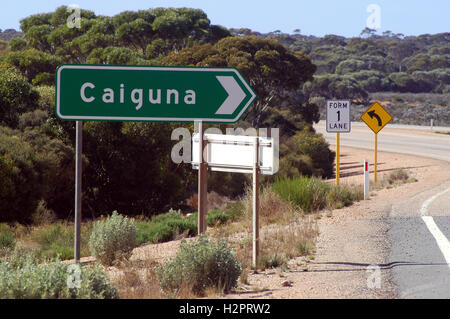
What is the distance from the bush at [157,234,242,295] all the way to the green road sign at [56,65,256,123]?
4.91 feet

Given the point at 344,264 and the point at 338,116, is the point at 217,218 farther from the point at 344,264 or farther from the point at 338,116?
the point at 344,264

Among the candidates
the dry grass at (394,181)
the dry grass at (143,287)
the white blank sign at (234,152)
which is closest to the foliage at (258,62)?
the dry grass at (394,181)

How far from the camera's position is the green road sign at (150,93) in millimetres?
6941

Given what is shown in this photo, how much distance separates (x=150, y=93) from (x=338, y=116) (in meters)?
12.2

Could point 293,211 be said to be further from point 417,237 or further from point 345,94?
point 345,94

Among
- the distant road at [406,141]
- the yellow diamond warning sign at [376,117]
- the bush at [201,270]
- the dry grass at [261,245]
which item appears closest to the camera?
the dry grass at [261,245]

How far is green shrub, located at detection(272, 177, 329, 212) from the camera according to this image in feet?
48.7

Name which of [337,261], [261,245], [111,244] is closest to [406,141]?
[261,245]

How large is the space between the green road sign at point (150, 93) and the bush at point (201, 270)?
1496 millimetres

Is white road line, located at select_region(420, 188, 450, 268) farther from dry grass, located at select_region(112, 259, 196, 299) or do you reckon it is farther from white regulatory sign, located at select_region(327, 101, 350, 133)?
white regulatory sign, located at select_region(327, 101, 350, 133)

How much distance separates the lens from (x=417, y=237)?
10.8 meters

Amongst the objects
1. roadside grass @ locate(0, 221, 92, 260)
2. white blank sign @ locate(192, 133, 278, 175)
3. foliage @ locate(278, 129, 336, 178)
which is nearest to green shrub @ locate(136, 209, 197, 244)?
roadside grass @ locate(0, 221, 92, 260)

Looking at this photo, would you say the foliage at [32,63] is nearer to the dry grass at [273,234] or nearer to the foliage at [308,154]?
the foliage at [308,154]
